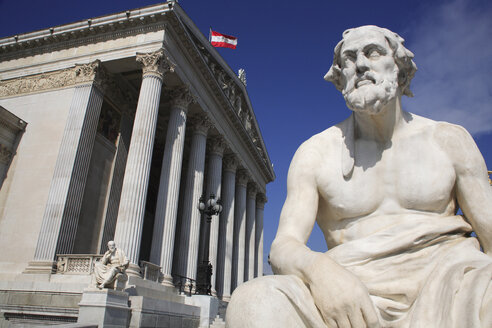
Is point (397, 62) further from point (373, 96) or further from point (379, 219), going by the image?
point (379, 219)

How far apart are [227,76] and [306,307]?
27793 millimetres

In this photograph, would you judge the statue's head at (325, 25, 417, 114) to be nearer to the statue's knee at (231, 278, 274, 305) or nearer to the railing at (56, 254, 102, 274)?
the statue's knee at (231, 278, 274, 305)

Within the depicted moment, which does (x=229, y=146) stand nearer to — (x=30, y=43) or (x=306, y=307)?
(x=30, y=43)

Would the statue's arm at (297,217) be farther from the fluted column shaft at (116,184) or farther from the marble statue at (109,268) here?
the fluted column shaft at (116,184)

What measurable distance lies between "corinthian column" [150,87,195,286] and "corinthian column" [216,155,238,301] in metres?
8.50

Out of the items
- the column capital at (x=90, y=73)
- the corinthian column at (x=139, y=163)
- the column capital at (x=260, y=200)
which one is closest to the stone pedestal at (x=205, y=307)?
the corinthian column at (x=139, y=163)

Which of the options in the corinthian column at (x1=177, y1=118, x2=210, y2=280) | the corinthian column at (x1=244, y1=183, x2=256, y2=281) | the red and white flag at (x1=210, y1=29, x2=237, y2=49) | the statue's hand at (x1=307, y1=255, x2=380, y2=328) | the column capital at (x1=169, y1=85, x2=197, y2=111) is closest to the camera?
the statue's hand at (x1=307, y1=255, x2=380, y2=328)

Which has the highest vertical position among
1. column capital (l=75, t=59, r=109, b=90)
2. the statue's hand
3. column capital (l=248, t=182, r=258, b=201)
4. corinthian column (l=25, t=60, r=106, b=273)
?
column capital (l=248, t=182, r=258, b=201)

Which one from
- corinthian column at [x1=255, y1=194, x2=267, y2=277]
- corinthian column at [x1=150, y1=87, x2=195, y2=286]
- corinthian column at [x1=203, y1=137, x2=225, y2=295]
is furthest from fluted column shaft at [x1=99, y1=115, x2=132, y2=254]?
corinthian column at [x1=255, y1=194, x2=267, y2=277]

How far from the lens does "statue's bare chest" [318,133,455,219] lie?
6.24 ft

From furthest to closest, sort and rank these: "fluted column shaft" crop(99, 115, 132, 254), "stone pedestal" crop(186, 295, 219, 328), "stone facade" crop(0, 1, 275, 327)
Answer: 1. "fluted column shaft" crop(99, 115, 132, 254)
2. "stone pedestal" crop(186, 295, 219, 328)
3. "stone facade" crop(0, 1, 275, 327)

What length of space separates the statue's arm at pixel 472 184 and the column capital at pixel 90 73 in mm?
17258

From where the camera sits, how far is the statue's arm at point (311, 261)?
1406 mm

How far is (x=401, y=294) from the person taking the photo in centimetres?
158
